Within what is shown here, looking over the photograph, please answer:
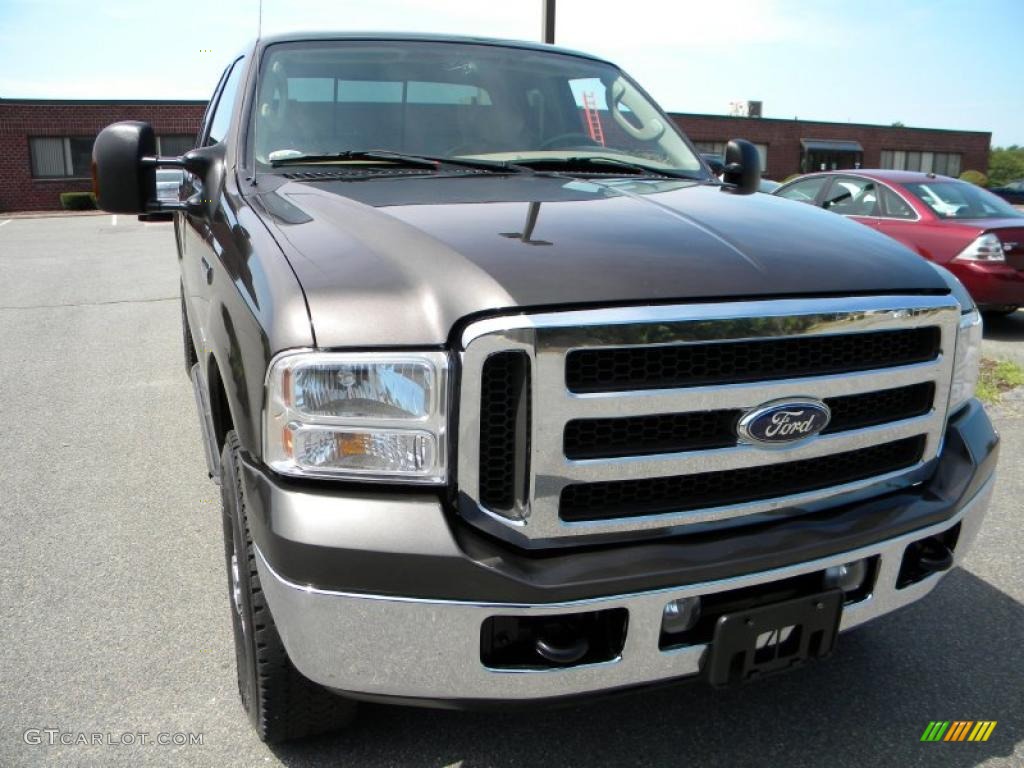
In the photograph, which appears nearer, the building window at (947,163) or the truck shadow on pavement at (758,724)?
the truck shadow on pavement at (758,724)

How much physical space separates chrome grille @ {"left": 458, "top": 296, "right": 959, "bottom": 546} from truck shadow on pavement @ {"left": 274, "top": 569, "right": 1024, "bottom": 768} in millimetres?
564

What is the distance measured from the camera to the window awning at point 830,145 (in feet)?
130

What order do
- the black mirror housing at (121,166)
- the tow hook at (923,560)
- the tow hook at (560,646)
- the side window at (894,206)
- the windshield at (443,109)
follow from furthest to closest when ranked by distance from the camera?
the side window at (894,206) → the windshield at (443,109) → the black mirror housing at (121,166) → the tow hook at (923,560) → the tow hook at (560,646)

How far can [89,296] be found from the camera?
9977 mm

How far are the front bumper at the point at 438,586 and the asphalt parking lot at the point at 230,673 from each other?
23.1 inches

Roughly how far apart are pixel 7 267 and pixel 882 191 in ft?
39.1

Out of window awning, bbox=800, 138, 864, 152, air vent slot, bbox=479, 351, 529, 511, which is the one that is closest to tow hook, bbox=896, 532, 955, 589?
air vent slot, bbox=479, 351, 529, 511

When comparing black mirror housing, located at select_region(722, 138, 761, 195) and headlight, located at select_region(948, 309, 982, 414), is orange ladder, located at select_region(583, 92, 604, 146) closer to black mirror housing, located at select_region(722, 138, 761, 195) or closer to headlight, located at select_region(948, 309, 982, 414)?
black mirror housing, located at select_region(722, 138, 761, 195)

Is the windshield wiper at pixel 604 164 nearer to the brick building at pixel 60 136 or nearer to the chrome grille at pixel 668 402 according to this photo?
the chrome grille at pixel 668 402

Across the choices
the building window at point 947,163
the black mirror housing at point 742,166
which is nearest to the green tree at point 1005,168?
the building window at point 947,163

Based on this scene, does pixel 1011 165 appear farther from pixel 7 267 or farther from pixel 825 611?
pixel 825 611

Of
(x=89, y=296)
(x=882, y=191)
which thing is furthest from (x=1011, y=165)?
(x=89, y=296)

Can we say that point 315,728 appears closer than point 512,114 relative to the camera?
Yes

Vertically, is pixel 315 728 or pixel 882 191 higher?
pixel 882 191
